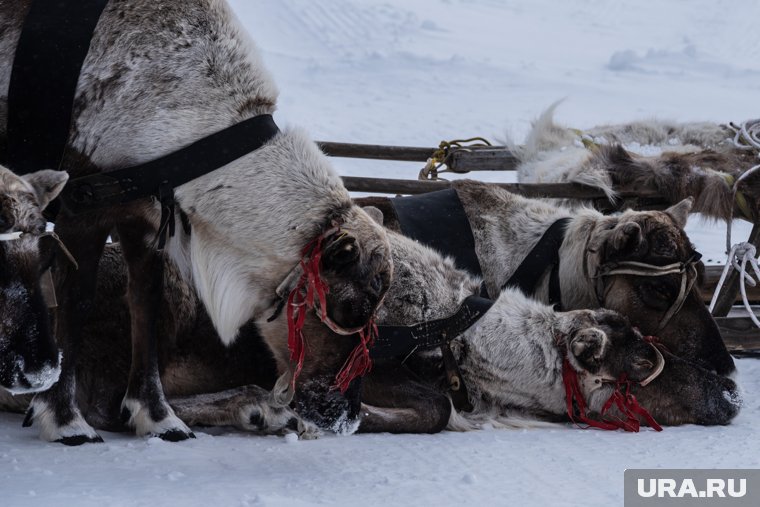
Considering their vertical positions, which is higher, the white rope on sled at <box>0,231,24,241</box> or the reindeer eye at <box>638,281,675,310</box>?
the white rope on sled at <box>0,231,24,241</box>

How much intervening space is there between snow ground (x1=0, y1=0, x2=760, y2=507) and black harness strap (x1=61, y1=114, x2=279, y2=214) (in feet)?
2.71

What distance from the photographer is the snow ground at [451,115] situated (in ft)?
9.54

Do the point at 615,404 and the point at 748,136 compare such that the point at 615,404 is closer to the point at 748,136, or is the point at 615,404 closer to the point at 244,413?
the point at 244,413

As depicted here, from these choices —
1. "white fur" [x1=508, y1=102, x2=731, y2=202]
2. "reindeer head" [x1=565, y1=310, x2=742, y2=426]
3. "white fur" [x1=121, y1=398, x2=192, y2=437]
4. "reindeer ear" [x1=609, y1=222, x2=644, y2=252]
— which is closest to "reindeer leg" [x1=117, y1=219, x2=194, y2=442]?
"white fur" [x1=121, y1=398, x2=192, y2=437]

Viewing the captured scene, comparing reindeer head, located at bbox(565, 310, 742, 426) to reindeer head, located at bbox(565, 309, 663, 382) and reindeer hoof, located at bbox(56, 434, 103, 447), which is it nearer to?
reindeer head, located at bbox(565, 309, 663, 382)

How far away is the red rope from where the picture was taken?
13.2ft

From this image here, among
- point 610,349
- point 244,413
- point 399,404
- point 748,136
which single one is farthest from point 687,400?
point 748,136

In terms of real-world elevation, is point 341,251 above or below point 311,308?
above

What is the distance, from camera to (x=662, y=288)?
4426 mm

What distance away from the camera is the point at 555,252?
473 centimetres

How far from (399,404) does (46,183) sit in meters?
1.58

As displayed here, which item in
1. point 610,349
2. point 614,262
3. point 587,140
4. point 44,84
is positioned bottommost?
point 610,349

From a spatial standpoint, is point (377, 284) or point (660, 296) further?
point (660, 296)

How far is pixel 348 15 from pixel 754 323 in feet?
47.8
